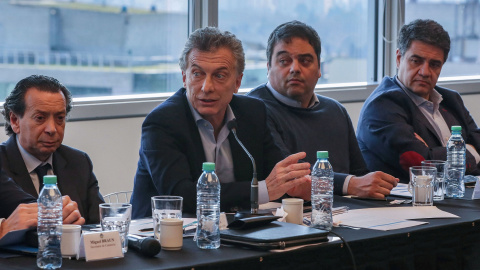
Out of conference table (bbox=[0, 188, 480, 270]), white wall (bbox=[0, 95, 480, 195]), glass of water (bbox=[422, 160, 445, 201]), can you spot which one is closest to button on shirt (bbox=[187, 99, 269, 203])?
conference table (bbox=[0, 188, 480, 270])

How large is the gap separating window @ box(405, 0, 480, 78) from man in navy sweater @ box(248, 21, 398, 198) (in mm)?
2737

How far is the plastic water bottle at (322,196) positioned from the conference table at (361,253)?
5cm

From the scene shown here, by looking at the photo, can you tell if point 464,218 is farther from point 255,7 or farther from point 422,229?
point 255,7

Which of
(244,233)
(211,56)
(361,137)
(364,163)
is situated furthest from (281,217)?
(361,137)

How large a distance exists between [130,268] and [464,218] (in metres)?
1.29

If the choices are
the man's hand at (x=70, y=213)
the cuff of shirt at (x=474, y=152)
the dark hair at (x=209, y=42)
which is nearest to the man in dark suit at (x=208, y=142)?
the dark hair at (x=209, y=42)

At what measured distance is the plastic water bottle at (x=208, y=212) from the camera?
6.31 feet

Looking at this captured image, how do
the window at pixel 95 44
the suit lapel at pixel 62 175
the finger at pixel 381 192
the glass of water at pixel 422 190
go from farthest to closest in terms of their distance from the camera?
the window at pixel 95 44 → the finger at pixel 381 192 → the glass of water at pixel 422 190 → the suit lapel at pixel 62 175

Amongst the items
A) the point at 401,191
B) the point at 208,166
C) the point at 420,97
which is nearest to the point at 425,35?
the point at 420,97

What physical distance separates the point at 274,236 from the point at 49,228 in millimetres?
614

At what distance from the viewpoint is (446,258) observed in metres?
2.31

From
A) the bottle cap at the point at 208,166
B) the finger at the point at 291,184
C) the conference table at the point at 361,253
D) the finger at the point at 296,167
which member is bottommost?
the conference table at the point at 361,253

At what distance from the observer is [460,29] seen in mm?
6137

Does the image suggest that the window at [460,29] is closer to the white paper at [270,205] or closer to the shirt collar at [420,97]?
the shirt collar at [420,97]
